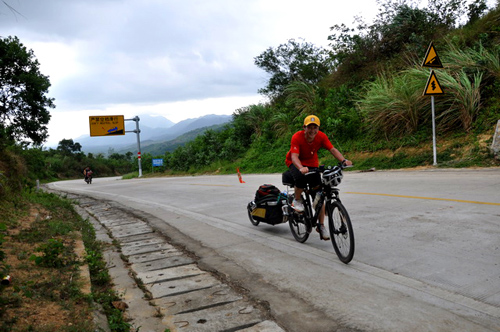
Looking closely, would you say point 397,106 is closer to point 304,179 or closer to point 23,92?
point 304,179

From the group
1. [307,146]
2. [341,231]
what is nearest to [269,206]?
[307,146]

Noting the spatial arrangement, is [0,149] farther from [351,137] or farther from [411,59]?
[411,59]

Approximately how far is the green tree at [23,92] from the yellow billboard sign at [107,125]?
377 inches

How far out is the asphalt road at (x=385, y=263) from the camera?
358 cm

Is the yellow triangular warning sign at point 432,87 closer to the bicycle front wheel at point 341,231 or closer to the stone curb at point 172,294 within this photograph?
the bicycle front wheel at point 341,231

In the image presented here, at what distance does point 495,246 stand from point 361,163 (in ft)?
39.4

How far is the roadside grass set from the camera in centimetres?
353

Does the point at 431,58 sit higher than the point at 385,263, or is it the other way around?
the point at 431,58

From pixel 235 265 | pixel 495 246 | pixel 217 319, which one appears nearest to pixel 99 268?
pixel 235 265

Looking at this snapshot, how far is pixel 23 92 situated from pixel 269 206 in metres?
30.5

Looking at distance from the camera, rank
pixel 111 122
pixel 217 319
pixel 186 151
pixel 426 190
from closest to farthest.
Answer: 1. pixel 217 319
2. pixel 426 190
3. pixel 186 151
4. pixel 111 122

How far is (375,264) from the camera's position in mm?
4980

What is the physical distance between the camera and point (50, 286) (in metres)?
4.43

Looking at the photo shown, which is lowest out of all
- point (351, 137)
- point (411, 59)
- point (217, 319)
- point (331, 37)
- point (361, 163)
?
point (217, 319)
